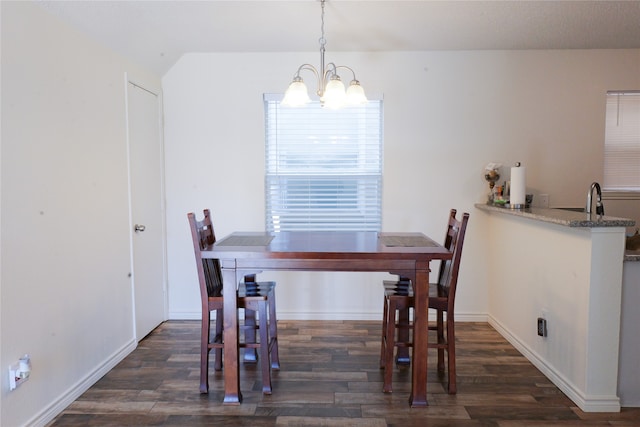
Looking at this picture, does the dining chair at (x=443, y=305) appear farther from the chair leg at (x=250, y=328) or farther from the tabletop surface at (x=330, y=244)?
the chair leg at (x=250, y=328)

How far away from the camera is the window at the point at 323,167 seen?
348 centimetres

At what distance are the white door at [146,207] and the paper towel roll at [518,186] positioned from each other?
288 cm

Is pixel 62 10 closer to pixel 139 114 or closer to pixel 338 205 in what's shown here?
pixel 139 114

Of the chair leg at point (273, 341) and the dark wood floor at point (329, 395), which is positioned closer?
the dark wood floor at point (329, 395)

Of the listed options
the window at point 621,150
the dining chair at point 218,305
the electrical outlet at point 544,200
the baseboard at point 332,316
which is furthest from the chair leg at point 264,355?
the window at point 621,150

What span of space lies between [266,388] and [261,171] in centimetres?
185

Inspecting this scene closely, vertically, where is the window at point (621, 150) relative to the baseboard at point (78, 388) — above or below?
above

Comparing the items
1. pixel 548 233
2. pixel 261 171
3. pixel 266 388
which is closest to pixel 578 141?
pixel 548 233

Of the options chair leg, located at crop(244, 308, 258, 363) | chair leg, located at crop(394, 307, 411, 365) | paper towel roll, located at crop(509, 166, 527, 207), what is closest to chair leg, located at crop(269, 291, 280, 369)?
chair leg, located at crop(244, 308, 258, 363)

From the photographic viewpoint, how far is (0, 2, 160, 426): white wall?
1.85m

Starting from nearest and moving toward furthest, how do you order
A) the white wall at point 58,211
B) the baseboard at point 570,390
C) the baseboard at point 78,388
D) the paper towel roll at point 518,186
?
the white wall at point 58,211
the baseboard at point 78,388
the baseboard at point 570,390
the paper towel roll at point 518,186

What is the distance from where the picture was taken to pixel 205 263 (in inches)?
95.0

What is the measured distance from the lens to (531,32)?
9.74ft

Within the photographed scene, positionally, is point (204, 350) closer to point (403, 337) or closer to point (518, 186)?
point (403, 337)
